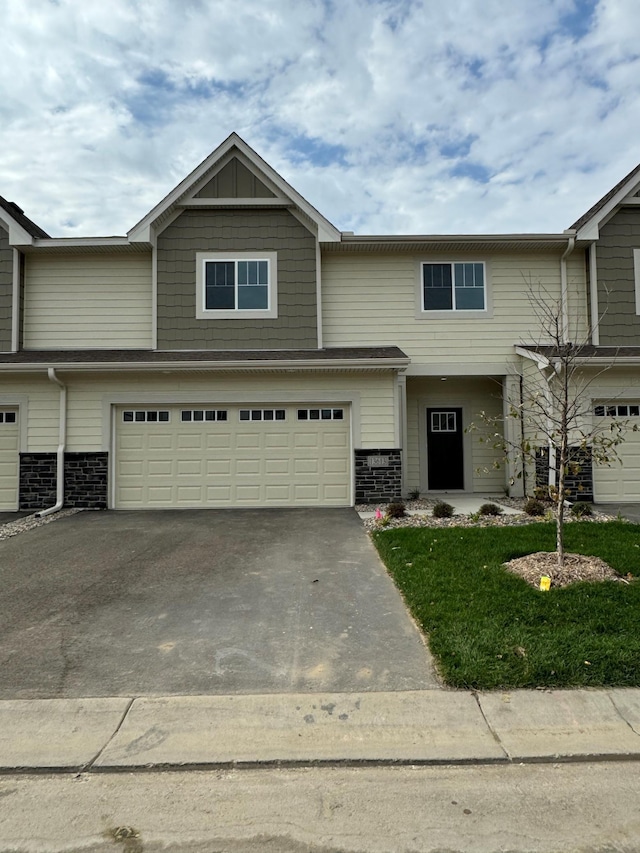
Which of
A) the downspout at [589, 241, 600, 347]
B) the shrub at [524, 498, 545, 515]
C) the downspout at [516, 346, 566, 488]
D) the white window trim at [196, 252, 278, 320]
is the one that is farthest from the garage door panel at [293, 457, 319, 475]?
the downspout at [589, 241, 600, 347]

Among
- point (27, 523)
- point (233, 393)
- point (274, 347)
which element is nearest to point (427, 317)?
point (274, 347)

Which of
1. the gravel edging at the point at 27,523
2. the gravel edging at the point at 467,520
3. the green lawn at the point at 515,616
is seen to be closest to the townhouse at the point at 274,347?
the gravel edging at the point at 27,523

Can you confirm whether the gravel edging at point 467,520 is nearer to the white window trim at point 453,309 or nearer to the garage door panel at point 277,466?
the garage door panel at point 277,466

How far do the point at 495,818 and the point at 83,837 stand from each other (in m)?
1.96

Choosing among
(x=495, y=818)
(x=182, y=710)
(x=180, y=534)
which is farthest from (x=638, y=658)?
(x=180, y=534)

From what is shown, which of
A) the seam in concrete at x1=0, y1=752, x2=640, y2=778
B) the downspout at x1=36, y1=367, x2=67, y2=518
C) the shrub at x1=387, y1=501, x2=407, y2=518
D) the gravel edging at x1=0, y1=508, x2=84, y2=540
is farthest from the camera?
the downspout at x1=36, y1=367, x2=67, y2=518

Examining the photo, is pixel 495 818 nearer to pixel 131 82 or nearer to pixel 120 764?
pixel 120 764

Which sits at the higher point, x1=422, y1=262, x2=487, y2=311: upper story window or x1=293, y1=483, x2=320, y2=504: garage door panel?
x1=422, y1=262, x2=487, y2=311: upper story window

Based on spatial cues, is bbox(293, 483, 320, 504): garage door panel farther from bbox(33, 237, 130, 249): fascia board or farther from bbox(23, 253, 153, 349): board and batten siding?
bbox(33, 237, 130, 249): fascia board

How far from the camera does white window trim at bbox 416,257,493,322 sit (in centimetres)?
1194

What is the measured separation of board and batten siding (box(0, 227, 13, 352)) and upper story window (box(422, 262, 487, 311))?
9987mm

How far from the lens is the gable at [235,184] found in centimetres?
1165

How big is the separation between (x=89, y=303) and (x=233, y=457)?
538 centimetres

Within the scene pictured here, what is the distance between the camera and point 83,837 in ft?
7.46
